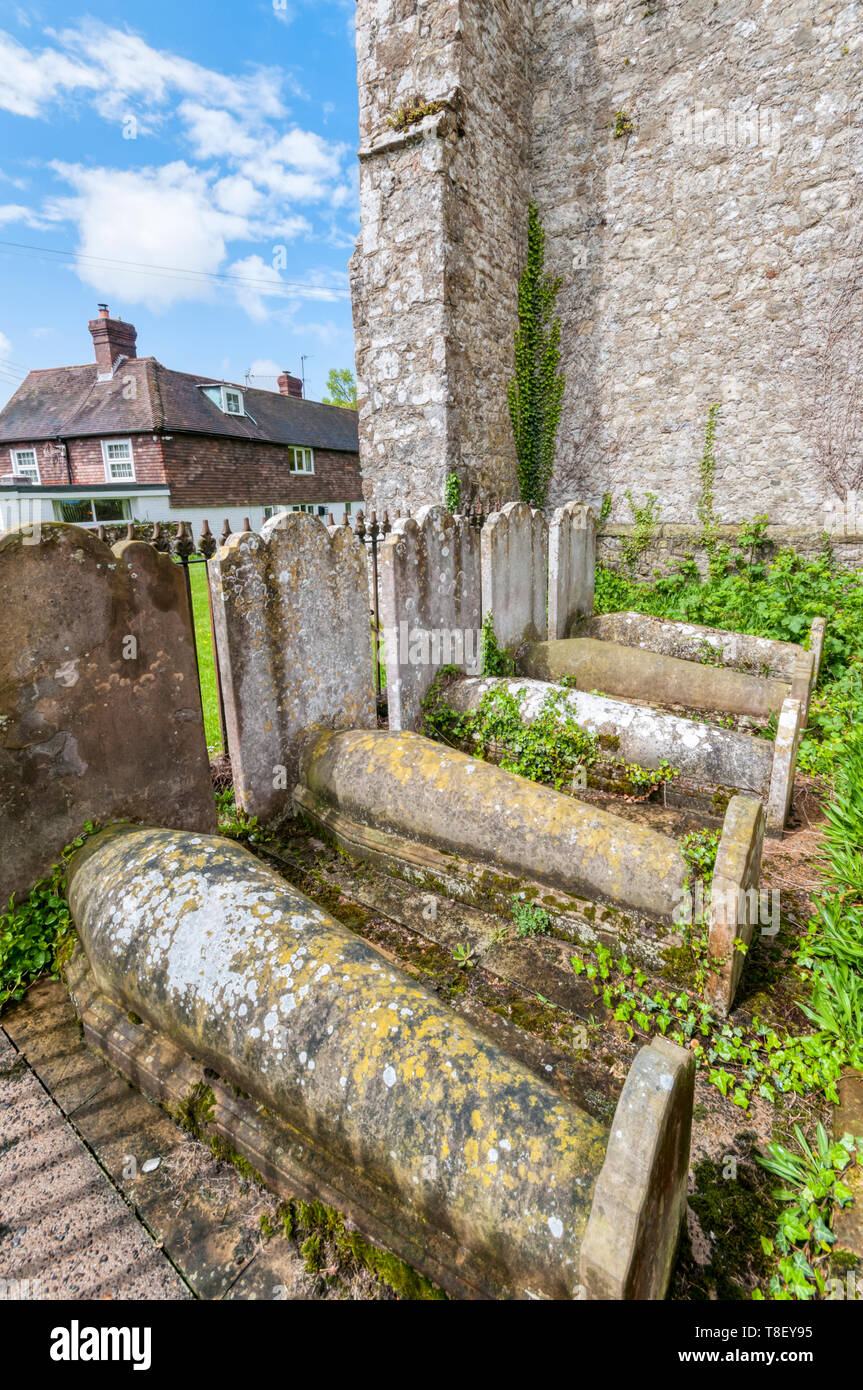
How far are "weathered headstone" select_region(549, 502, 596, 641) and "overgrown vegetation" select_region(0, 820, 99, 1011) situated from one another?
16.4ft

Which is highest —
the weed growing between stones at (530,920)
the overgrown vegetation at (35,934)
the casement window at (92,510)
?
the casement window at (92,510)

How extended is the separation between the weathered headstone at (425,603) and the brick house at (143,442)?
1561 centimetres

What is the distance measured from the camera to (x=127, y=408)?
20.6m

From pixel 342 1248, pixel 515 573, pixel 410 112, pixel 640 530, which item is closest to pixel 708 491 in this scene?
pixel 640 530

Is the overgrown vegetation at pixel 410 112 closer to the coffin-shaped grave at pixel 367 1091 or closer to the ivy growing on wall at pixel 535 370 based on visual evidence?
the ivy growing on wall at pixel 535 370

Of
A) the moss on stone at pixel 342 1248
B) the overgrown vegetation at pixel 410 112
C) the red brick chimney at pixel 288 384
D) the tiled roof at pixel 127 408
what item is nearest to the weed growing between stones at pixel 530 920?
the moss on stone at pixel 342 1248

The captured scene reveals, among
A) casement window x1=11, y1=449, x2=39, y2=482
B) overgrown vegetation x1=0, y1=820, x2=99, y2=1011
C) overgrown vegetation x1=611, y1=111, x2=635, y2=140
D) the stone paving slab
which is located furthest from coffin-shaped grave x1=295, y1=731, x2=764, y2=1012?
casement window x1=11, y1=449, x2=39, y2=482

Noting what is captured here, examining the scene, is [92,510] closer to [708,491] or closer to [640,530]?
[640,530]

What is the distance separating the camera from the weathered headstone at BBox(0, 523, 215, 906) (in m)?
2.56

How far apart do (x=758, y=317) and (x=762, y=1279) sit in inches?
360

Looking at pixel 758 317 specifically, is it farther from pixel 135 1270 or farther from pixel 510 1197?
pixel 135 1270

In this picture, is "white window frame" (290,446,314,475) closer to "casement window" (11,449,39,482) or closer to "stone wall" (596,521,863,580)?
"casement window" (11,449,39,482)

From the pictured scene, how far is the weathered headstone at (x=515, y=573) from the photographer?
216 inches
